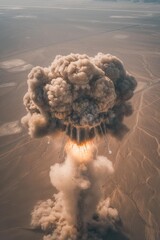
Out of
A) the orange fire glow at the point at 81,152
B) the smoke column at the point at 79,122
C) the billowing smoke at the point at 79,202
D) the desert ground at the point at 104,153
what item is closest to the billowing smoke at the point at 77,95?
the smoke column at the point at 79,122

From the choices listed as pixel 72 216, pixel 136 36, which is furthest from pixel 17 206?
pixel 136 36

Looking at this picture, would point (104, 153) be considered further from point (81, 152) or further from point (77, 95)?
point (77, 95)

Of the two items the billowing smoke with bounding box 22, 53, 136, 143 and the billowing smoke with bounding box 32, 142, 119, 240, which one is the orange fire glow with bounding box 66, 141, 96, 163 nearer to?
the billowing smoke with bounding box 32, 142, 119, 240

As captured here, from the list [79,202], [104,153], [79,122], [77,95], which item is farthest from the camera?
[104,153]

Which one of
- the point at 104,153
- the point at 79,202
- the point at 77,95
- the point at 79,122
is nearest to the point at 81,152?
the point at 79,122

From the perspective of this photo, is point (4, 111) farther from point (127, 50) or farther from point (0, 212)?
point (127, 50)

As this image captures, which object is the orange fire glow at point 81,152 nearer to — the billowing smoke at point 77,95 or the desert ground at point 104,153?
the billowing smoke at point 77,95

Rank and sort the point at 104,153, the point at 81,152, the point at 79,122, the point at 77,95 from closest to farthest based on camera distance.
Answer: the point at 79,122 → the point at 77,95 → the point at 81,152 → the point at 104,153
